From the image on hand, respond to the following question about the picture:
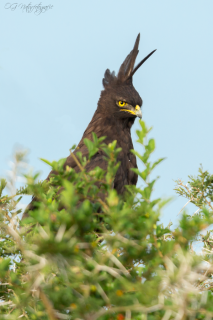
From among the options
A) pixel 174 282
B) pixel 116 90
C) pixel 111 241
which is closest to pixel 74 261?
pixel 111 241

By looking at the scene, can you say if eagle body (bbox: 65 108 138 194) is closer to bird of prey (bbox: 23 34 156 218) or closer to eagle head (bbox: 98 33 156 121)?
bird of prey (bbox: 23 34 156 218)

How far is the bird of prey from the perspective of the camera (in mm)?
6285

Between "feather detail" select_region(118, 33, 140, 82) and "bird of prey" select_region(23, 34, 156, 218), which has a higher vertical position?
"feather detail" select_region(118, 33, 140, 82)

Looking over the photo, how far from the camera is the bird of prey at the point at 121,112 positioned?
20.6ft

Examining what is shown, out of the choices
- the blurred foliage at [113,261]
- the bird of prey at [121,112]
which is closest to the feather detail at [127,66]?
the bird of prey at [121,112]

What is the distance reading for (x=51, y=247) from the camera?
4.21 ft

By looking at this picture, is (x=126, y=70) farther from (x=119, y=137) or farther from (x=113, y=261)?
(x=113, y=261)

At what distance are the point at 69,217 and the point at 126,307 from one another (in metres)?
0.46

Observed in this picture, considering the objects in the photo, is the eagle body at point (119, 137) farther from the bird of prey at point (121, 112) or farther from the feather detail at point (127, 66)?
the feather detail at point (127, 66)

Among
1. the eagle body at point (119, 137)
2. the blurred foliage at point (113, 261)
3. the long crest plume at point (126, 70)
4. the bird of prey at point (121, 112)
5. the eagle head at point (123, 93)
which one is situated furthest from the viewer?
the long crest plume at point (126, 70)

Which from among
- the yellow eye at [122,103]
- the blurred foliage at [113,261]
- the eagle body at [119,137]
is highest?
the yellow eye at [122,103]

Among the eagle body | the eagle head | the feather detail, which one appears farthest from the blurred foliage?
the feather detail

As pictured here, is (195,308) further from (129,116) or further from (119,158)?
(129,116)

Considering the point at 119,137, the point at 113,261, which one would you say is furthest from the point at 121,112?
the point at 113,261
